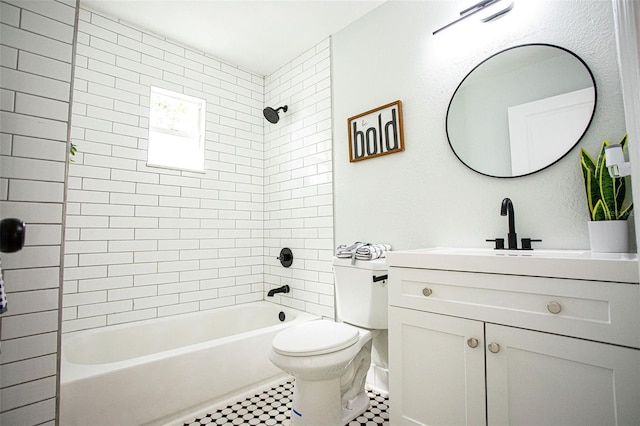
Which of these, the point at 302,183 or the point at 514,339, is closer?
the point at 514,339

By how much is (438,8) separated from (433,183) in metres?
1.07

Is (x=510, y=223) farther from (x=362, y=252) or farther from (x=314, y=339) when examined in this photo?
(x=314, y=339)

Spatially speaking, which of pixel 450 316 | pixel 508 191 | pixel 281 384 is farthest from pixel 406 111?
pixel 281 384

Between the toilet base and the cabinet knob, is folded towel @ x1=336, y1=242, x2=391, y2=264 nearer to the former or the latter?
the toilet base

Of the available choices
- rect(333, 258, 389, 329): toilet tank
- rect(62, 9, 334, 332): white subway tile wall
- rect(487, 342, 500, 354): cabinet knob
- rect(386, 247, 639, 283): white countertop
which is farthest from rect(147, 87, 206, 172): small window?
rect(487, 342, 500, 354): cabinet knob

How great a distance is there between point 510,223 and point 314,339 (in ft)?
3.70

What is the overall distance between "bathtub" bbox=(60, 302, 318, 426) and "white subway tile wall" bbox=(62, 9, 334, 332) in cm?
14

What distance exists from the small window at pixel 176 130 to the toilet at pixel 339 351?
168 cm

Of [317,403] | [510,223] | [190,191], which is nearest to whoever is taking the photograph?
[510,223]

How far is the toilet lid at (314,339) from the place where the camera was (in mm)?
1478

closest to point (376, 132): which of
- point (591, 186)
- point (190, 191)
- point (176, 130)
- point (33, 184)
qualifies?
point (591, 186)

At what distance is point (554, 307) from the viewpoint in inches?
40.8

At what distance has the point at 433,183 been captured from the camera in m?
1.86

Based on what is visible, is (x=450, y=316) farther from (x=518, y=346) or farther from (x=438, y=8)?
(x=438, y=8)
